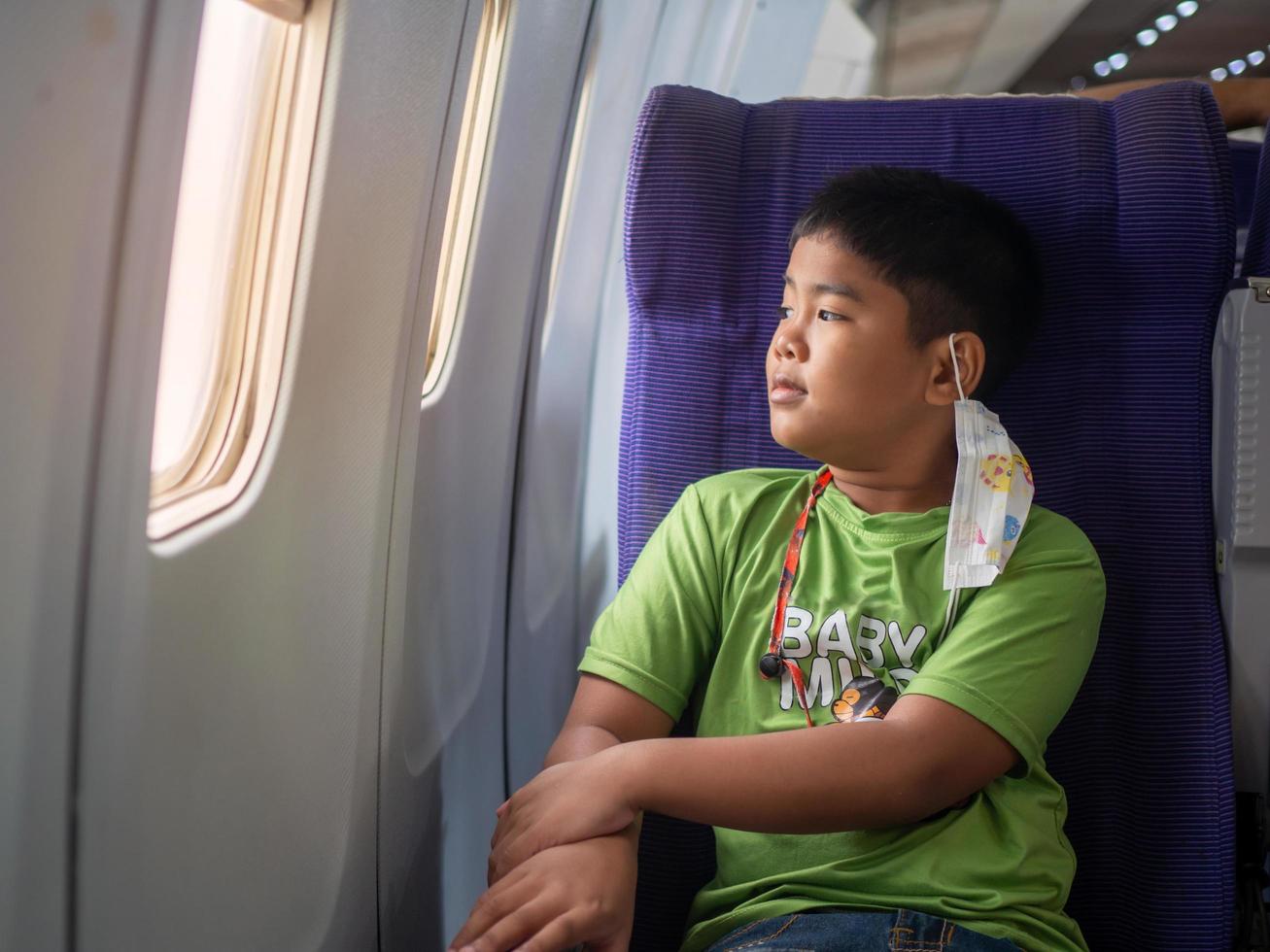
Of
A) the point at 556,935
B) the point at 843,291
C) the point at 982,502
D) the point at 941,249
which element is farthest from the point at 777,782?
the point at 941,249

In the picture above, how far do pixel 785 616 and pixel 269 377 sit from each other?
2.39ft

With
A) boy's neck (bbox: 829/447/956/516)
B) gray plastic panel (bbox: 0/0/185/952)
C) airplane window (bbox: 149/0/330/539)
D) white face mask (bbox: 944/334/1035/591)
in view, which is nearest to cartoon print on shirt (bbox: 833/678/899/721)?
white face mask (bbox: 944/334/1035/591)

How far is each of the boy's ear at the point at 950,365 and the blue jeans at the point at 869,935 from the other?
684 mm

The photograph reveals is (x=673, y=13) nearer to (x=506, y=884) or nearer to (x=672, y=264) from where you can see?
(x=672, y=264)

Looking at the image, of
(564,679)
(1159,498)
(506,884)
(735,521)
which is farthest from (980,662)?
(564,679)

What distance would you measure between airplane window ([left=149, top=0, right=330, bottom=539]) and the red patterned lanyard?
0.70 m

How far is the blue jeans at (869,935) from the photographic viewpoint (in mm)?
1212

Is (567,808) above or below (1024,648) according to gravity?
below

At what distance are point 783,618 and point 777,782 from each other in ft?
0.87

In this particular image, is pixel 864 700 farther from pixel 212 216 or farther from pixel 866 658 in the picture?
pixel 212 216

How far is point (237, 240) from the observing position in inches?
48.7

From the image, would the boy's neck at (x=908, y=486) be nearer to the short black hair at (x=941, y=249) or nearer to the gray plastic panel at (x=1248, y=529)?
the short black hair at (x=941, y=249)

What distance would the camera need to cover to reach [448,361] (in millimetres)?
1813

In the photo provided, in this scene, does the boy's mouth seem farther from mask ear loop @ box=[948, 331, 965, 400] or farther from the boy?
mask ear loop @ box=[948, 331, 965, 400]
